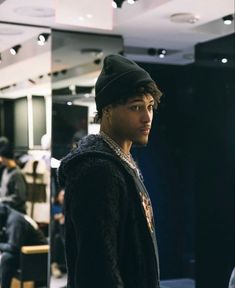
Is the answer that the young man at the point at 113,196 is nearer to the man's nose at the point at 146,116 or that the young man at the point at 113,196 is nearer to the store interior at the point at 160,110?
the man's nose at the point at 146,116

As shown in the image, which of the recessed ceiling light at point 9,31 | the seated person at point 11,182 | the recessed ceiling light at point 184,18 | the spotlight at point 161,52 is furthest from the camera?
the spotlight at point 161,52

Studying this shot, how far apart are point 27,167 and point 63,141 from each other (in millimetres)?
347

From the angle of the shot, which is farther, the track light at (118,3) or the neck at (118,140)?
the track light at (118,3)

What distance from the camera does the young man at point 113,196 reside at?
1.40 metres

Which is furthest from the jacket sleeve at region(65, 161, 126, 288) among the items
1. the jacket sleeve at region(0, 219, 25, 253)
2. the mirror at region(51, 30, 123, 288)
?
the mirror at region(51, 30, 123, 288)

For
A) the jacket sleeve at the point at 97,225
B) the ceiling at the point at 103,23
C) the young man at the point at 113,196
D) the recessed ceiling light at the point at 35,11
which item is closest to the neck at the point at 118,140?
the young man at the point at 113,196

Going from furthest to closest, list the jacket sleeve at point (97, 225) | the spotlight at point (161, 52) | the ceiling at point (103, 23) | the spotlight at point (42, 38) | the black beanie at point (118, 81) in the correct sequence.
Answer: the spotlight at point (161, 52)
the spotlight at point (42, 38)
the ceiling at point (103, 23)
the black beanie at point (118, 81)
the jacket sleeve at point (97, 225)

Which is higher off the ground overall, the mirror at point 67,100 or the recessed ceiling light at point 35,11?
the recessed ceiling light at point 35,11

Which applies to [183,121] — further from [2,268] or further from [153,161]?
[2,268]

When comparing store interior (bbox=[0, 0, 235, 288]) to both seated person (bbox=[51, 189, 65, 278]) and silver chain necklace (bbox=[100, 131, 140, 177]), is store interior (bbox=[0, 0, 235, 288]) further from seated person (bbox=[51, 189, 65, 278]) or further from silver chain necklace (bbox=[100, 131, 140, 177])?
silver chain necklace (bbox=[100, 131, 140, 177])

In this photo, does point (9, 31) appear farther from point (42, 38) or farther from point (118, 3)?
point (118, 3)

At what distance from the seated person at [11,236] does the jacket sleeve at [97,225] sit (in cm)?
290

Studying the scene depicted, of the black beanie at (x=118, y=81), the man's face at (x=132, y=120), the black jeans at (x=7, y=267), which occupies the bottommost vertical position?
the black jeans at (x=7, y=267)

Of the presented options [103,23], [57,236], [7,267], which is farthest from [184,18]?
[7,267]
